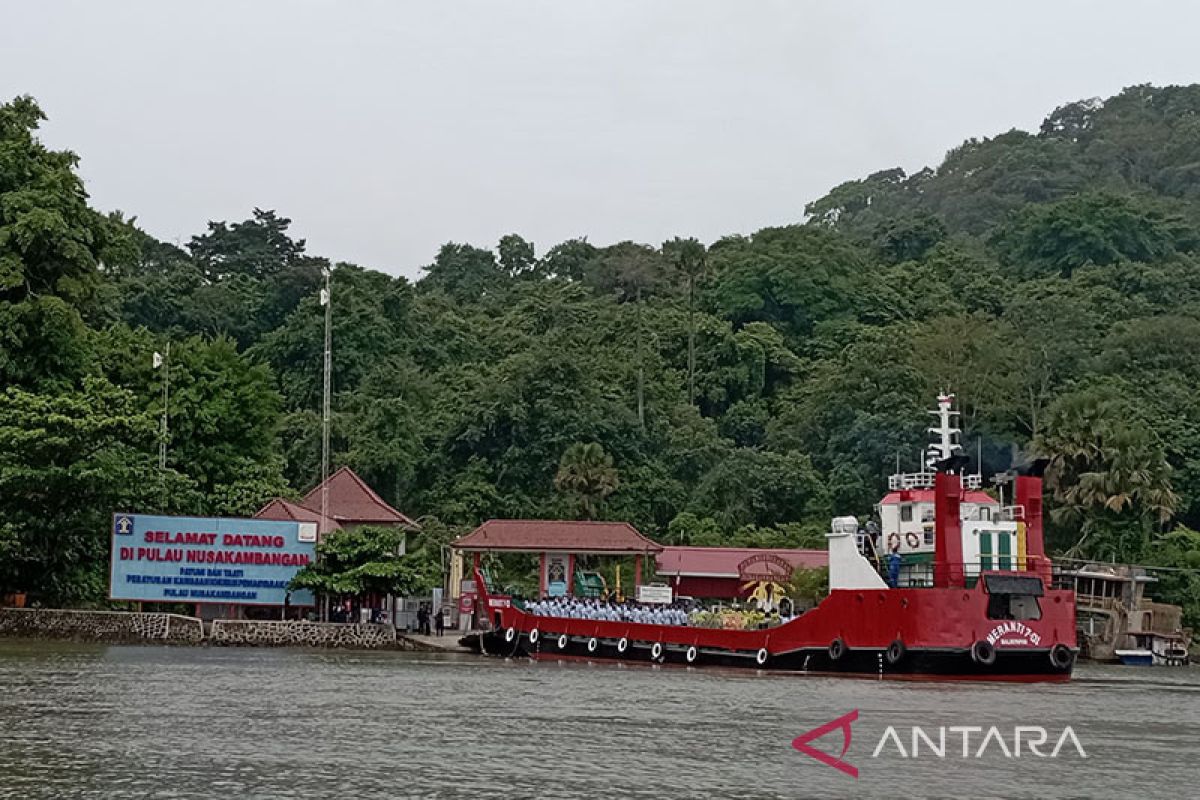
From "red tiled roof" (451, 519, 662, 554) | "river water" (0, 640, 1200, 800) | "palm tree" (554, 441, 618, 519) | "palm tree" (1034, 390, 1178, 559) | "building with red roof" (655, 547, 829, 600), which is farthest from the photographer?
"palm tree" (554, 441, 618, 519)

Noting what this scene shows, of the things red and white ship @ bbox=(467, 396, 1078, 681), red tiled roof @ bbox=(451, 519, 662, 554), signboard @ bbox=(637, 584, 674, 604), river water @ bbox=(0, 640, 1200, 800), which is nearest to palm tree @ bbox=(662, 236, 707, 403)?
red tiled roof @ bbox=(451, 519, 662, 554)

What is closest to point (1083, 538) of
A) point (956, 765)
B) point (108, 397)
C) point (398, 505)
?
point (398, 505)

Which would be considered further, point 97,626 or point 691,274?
point 691,274

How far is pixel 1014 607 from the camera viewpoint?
3872cm

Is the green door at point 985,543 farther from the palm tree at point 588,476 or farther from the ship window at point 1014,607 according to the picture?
the palm tree at point 588,476

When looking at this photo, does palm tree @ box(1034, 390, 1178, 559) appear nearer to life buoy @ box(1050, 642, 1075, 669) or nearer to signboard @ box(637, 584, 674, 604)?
signboard @ box(637, 584, 674, 604)

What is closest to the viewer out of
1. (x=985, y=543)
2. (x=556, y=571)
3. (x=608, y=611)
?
(x=985, y=543)

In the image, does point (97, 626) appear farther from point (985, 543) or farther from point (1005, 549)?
point (1005, 549)

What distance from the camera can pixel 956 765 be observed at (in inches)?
944

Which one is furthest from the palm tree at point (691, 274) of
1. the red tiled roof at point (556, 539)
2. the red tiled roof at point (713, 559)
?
the red tiled roof at point (556, 539)

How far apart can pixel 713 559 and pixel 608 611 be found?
13421mm

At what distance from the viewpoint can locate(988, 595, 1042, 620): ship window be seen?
126ft

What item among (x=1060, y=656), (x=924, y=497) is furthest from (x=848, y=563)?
(x=1060, y=656)

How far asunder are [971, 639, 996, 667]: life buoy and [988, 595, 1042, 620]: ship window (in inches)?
27.9
